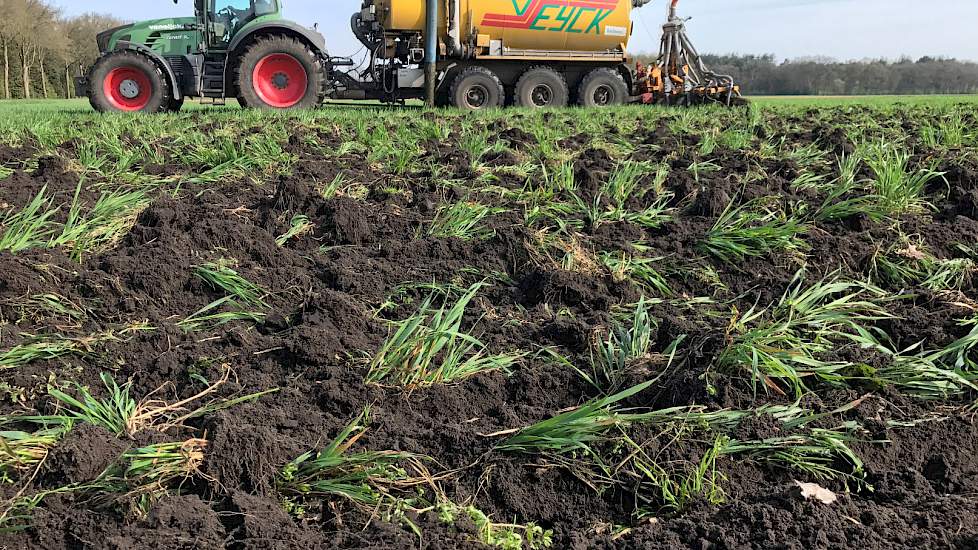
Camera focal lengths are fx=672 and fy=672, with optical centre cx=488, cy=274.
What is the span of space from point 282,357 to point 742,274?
1906 millimetres

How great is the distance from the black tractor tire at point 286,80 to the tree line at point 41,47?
28.7 m

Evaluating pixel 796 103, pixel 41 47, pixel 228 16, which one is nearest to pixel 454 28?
pixel 228 16

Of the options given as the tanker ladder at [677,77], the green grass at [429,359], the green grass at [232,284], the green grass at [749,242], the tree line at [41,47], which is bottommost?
the green grass at [429,359]

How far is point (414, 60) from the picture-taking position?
12.8 metres

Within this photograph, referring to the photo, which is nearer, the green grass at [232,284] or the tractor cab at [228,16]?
the green grass at [232,284]

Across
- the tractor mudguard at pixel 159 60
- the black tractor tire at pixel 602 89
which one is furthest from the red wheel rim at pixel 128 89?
the black tractor tire at pixel 602 89

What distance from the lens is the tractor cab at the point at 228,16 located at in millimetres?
11023

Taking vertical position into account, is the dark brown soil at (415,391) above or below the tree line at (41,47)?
below

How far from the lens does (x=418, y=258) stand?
9.73 feet

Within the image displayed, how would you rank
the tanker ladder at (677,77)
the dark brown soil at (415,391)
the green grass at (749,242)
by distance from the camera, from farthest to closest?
the tanker ladder at (677,77)
the green grass at (749,242)
the dark brown soil at (415,391)

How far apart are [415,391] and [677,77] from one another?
13996mm

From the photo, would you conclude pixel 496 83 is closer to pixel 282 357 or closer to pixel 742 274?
pixel 742 274

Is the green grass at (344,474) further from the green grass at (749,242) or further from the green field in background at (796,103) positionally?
the green field in background at (796,103)

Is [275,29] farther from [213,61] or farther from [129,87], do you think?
[129,87]
